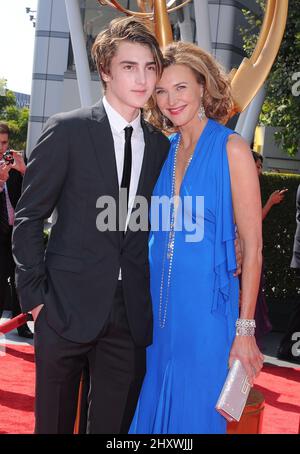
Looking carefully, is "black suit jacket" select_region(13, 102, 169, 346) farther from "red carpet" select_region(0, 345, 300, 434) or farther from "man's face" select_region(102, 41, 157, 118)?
"red carpet" select_region(0, 345, 300, 434)

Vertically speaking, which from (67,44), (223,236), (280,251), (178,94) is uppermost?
(67,44)

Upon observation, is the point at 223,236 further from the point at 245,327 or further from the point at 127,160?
the point at 127,160

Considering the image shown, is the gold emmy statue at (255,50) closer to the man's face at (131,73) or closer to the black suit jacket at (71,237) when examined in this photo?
the man's face at (131,73)

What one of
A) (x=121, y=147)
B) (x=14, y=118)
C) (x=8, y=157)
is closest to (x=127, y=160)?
(x=121, y=147)

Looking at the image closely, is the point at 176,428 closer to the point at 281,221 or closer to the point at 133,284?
the point at 133,284

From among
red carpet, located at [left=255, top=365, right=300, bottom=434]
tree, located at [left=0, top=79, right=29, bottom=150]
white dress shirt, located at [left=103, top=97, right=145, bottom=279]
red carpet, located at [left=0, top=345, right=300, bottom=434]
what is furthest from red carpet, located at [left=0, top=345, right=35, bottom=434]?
tree, located at [left=0, top=79, right=29, bottom=150]

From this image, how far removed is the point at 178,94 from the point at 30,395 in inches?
110

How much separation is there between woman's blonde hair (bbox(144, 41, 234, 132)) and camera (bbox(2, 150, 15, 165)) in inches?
110

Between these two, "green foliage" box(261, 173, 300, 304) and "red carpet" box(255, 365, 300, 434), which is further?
"green foliage" box(261, 173, 300, 304)

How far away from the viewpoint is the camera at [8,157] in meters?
5.58

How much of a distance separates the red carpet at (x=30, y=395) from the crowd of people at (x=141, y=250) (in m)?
1.60

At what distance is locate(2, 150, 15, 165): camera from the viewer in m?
5.58

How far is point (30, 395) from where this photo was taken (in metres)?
5.04
